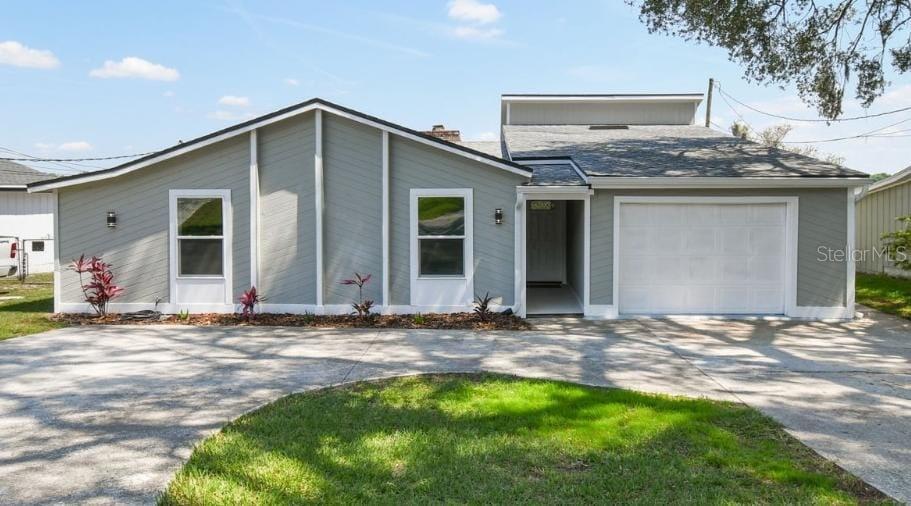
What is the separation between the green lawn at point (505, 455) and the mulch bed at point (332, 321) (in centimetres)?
441

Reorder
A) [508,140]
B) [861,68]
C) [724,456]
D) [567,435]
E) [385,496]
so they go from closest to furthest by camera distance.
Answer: [385,496] → [724,456] → [567,435] → [861,68] → [508,140]

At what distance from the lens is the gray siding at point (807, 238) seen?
1099 centimetres

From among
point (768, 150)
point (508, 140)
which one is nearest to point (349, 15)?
point (508, 140)

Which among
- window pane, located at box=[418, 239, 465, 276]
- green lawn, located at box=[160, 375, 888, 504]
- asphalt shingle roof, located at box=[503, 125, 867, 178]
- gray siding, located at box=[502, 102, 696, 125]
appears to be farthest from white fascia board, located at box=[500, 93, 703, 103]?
green lawn, located at box=[160, 375, 888, 504]

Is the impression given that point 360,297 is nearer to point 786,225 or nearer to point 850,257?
point 786,225

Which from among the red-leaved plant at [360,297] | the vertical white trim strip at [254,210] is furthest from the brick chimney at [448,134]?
the red-leaved plant at [360,297]

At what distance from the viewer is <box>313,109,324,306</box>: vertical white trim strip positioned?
11.0 m

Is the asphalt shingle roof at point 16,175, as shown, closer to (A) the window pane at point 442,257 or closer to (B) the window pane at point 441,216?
(B) the window pane at point 441,216

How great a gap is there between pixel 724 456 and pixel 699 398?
1.65m

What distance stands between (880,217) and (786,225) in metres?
10.1

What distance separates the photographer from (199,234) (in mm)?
11211

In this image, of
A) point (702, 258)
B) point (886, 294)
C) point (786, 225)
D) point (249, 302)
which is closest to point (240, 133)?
point (249, 302)

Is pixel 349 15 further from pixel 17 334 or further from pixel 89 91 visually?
pixel 89 91

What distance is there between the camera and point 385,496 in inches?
141
